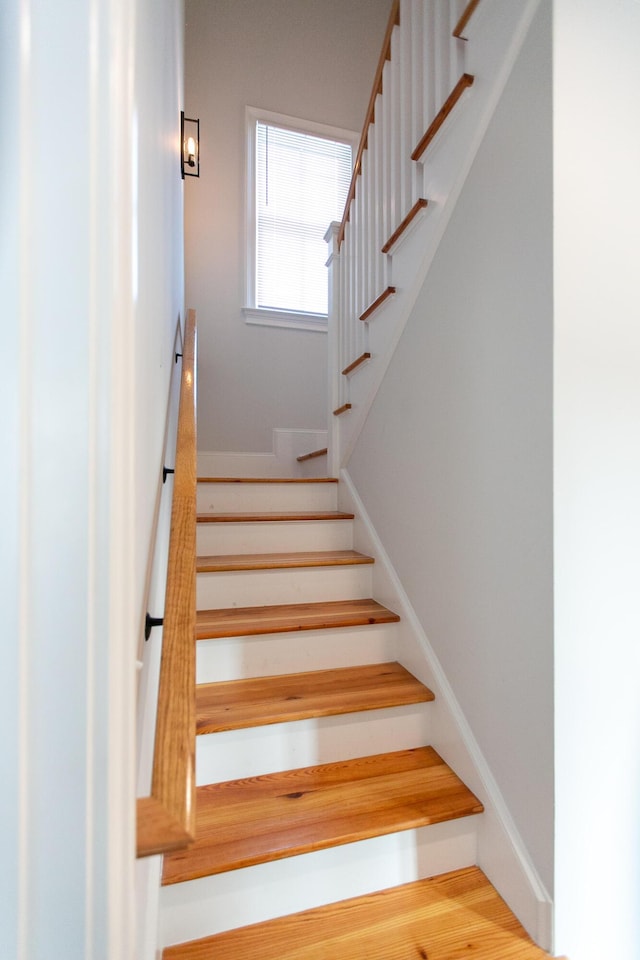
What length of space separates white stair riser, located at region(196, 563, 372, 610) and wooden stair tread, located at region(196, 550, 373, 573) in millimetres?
26

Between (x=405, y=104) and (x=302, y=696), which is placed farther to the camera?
(x=405, y=104)

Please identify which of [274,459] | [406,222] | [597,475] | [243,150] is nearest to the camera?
[597,475]

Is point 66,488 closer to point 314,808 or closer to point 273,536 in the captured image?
point 314,808

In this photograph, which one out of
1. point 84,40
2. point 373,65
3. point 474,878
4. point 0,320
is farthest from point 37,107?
point 373,65

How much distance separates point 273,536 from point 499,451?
45.5 inches

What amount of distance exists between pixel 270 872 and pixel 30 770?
932 millimetres

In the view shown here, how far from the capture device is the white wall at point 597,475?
3.48 ft

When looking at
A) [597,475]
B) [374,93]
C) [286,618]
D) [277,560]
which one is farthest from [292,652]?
[374,93]

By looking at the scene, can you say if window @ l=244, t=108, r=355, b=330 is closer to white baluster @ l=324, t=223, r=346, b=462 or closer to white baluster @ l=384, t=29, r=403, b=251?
white baluster @ l=324, t=223, r=346, b=462

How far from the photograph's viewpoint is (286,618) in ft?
5.49

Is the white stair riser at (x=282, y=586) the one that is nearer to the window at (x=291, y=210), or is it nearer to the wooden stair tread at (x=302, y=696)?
the wooden stair tread at (x=302, y=696)

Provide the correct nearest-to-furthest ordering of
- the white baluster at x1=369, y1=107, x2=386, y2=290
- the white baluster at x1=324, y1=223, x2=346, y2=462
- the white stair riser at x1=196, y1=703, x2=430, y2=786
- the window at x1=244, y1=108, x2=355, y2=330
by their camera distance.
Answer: the white stair riser at x1=196, y1=703, x2=430, y2=786 < the white baluster at x1=369, y1=107, x2=386, y2=290 < the white baluster at x1=324, y1=223, x2=346, y2=462 < the window at x1=244, y1=108, x2=355, y2=330

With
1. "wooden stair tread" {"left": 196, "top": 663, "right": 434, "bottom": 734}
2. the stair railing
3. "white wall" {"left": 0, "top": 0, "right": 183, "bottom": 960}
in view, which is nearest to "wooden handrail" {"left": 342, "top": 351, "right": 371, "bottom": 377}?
the stair railing

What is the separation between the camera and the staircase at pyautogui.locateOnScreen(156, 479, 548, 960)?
108cm
